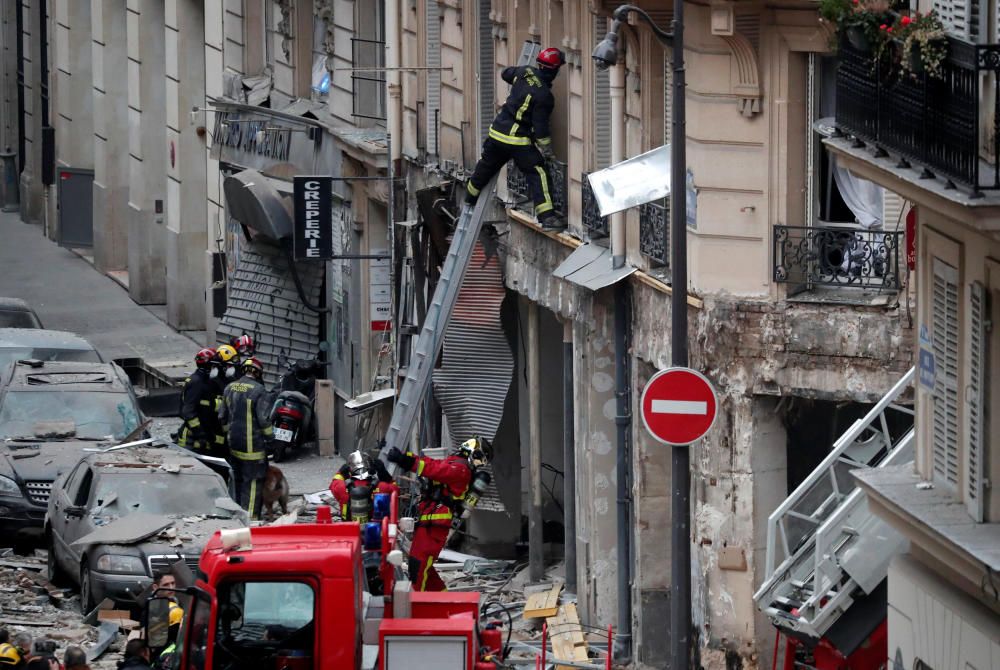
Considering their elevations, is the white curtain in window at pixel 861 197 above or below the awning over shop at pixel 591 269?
above

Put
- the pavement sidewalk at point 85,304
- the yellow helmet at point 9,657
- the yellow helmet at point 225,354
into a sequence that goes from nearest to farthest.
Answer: the yellow helmet at point 9,657 → the yellow helmet at point 225,354 → the pavement sidewalk at point 85,304

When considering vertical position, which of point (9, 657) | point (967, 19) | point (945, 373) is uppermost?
point (967, 19)

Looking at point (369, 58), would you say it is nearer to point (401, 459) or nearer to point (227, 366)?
point (227, 366)

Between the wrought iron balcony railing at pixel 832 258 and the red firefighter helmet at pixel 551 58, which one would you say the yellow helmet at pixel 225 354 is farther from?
the wrought iron balcony railing at pixel 832 258

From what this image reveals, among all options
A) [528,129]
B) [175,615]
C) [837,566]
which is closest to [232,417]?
[528,129]

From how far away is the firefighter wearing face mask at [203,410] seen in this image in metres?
23.9

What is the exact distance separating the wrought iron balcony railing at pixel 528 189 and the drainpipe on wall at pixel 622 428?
A: 1.87 metres

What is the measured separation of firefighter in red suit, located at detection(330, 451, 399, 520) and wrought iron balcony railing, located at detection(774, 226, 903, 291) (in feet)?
11.4

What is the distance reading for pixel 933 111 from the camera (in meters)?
12.6

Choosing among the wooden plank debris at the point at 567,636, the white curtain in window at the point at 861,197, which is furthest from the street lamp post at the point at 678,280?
the wooden plank debris at the point at 567,636

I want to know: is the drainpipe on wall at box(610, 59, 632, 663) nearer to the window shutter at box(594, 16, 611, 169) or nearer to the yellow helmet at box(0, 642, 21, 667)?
the window shutter at box(594, 16, 611, 169)

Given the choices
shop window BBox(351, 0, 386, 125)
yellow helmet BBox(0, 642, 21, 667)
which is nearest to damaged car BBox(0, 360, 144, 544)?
shop window BBox(351, 0, 386, 125)

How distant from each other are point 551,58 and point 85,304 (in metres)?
21.9

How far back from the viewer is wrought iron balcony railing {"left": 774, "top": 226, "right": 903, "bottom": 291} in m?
17.4
